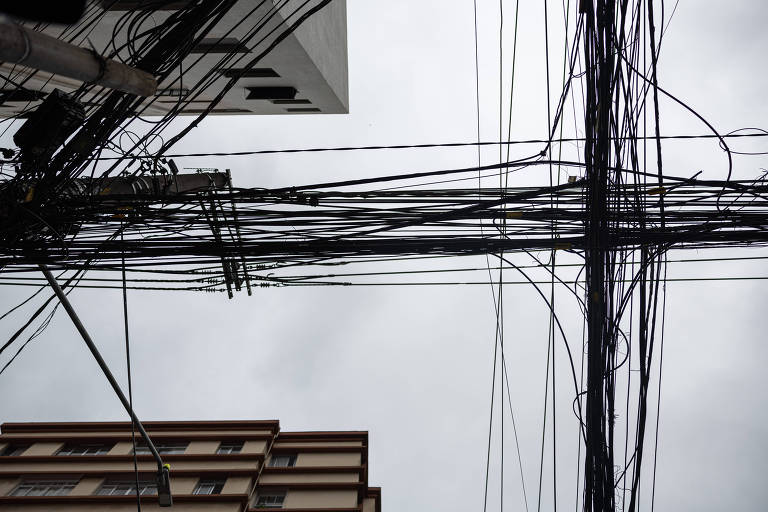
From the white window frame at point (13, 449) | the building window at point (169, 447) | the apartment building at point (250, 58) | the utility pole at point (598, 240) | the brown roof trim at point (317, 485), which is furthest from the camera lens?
the white window frame at point (13, 449)

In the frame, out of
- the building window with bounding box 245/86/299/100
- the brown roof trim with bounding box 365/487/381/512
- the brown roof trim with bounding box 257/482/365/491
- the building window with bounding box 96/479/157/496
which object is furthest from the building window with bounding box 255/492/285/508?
the building window with bounding box 245/86/299/100

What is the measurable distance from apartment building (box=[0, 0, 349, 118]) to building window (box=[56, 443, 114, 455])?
10.6 metres

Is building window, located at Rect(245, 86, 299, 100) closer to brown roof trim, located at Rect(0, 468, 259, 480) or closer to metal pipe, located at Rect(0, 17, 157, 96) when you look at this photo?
metal pipe, located at Rect(0, 17, 157, 96)

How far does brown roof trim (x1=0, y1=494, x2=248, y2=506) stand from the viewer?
12086 mm

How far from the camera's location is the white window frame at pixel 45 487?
1320 centimetres

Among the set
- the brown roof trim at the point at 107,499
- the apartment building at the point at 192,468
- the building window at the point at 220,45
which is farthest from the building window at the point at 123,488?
the building window at the point at 220,45

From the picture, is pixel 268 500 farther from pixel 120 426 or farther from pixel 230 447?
pixel 120 426

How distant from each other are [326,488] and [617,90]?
13118mm

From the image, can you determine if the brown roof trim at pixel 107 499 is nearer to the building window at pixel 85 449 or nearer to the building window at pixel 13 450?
the building window at pixel 85 449

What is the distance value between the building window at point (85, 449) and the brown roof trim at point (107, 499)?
2.43 metres

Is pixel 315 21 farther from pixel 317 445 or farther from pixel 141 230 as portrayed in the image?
pixel 317 445

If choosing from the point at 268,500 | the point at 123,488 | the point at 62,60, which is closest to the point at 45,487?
the point at 123,488

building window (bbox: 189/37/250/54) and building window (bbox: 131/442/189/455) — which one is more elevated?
building window (bbox: 189/37/250/54)

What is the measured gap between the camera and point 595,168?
8.71ft
